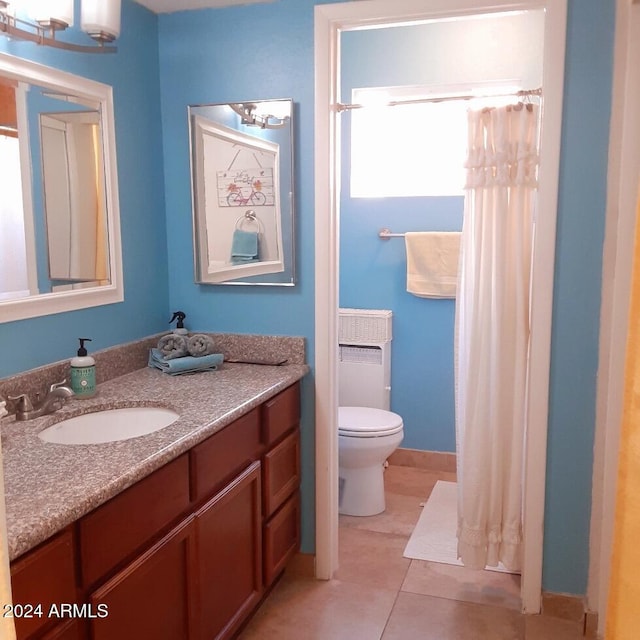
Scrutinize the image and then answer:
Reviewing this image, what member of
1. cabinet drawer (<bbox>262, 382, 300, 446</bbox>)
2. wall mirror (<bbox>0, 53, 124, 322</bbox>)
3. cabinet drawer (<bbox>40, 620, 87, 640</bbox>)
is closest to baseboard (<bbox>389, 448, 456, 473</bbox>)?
cabinet drawer (<bbox>262, 382, 300, 446</bbox>)

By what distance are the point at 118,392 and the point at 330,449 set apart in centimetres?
87

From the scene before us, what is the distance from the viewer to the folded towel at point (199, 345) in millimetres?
2365

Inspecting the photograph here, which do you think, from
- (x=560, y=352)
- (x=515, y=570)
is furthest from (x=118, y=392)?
(x=515, y=570)

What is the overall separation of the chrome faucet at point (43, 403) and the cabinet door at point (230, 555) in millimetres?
521

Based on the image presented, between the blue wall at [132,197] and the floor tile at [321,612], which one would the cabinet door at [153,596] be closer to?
the floor tile at [321,612]

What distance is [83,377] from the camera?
1.98m

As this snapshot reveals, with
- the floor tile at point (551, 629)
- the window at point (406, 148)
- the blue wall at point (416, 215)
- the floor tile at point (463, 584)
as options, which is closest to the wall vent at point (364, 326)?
the blue wall at point (416, 215)

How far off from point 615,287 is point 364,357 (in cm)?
172

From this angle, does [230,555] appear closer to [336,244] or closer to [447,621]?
[447,621]

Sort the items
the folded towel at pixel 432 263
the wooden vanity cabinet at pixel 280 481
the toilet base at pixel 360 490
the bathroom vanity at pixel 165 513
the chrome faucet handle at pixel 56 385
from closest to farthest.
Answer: the bathroom vanity at pixel 165 513 → the chrome faucet handle at pixel 56 385 → the wooden vanity cabinet at pixel 280 481 → the toilet base at pixel 360 490 → the folded towel at pixel 432 263

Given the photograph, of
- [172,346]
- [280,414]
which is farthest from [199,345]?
[280,414]

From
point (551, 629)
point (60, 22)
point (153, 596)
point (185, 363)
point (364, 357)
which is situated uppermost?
point (60, 22)

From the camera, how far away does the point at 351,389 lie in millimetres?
3572

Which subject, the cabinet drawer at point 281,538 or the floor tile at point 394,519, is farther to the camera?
the floor tile at point 394,519
